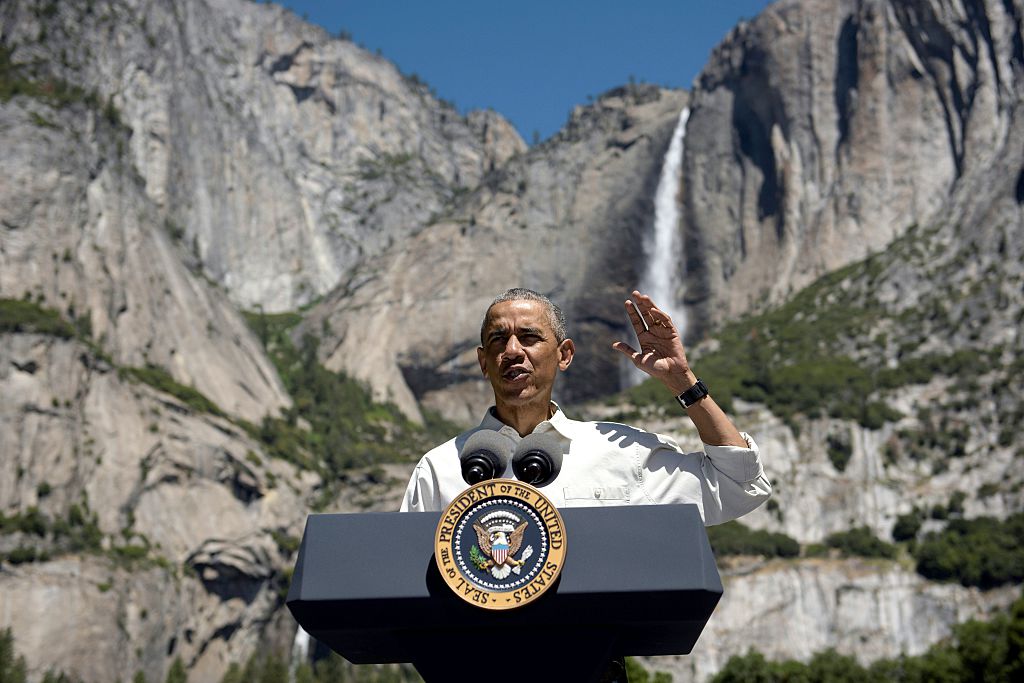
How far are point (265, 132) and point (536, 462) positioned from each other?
11728cm

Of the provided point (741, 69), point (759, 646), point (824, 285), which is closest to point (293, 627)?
point (759, 646)

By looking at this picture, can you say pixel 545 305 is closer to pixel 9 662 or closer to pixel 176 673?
pixel 9 662

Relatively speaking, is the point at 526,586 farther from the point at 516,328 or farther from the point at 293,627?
the point at 293,627

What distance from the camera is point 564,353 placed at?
474cm

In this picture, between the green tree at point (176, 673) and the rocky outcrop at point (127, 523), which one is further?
the green tree at point (176, 673)

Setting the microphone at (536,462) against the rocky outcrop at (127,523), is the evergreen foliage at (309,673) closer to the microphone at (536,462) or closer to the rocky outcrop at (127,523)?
the rocky outcrop at (127,523)

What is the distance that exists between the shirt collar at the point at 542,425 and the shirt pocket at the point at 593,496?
23 centimetres

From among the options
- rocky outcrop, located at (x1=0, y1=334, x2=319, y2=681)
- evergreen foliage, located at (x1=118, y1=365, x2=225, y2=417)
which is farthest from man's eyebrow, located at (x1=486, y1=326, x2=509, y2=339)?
evergreen foliage, located at (x1=118, y1=365, x2=225, y2=417)

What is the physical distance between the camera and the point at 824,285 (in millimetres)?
83312

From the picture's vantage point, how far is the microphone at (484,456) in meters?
3.71

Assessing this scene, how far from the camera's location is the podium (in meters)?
3.28

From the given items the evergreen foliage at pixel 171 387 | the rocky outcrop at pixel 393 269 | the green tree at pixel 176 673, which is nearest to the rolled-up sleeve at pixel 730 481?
the rocky outcrop at pixel 393 269

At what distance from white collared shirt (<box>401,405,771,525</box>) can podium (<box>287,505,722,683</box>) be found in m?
0.65

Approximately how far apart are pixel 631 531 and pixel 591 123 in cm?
10342
